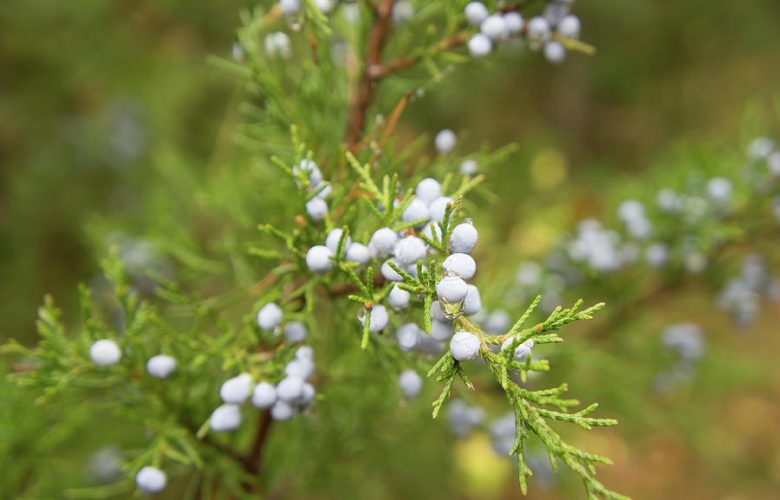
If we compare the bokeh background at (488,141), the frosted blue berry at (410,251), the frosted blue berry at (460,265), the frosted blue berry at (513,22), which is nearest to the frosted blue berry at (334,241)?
the frosted blue berry at (410,251)

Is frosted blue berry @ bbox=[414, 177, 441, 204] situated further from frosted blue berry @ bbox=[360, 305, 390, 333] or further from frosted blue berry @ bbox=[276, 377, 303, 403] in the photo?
frosted blue berry @ bbox=[276, 377, 303, 403]

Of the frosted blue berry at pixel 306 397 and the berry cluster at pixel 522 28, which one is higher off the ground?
the berry cluster at pixel 522 28

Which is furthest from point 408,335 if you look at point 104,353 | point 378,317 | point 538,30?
point 538,30

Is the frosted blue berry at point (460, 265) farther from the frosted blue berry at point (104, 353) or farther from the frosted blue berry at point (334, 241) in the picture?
the frosted blue berry at point (104, 353)

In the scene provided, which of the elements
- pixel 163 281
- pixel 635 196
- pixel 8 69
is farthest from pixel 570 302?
pixel 8 69

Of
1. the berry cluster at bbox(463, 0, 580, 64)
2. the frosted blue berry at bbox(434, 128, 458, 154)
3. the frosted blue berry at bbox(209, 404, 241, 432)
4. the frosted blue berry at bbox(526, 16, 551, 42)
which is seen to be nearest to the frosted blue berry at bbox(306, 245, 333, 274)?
the frosted blue berry at bbox(209, 404, 241, 432)

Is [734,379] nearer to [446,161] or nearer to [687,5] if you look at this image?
[446,161]
